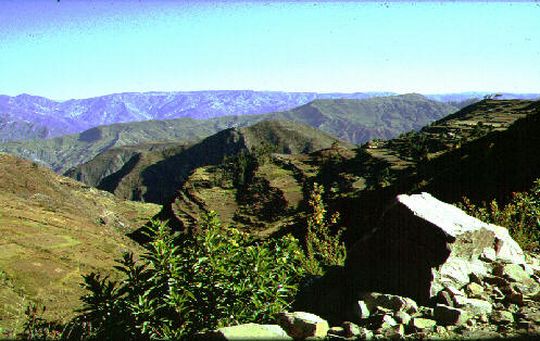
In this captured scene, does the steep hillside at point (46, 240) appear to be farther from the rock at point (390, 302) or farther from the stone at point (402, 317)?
the stone at point (402, 317)

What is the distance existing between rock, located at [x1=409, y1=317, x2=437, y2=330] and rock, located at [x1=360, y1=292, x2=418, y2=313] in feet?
1.26

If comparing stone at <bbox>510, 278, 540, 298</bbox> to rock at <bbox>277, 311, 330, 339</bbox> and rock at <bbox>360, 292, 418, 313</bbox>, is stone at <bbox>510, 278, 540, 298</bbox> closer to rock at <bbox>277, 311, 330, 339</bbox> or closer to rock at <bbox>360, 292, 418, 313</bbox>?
rock at <bbox>360, 292, 418, 313</bbox>

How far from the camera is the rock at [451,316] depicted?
5.21 metres

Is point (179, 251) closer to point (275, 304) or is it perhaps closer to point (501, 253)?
point (275, 304)

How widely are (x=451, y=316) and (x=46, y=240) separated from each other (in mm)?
71946

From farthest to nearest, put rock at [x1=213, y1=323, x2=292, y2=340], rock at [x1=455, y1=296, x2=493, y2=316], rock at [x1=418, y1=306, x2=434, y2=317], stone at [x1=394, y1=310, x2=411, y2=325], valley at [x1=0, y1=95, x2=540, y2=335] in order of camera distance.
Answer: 1. valley at [x1=0, y1=95, x2=540, y2=335]
2. rock at [x1=418, y1=306, x2=434, y2=317]
3. rock at [x1=455, y1=296, x2=493, y2=316]
4. stone at [x1=394, y1=310, x2=411, y2=325]
5. rock at [x1=213, y1=323, x2=292, y2=340]

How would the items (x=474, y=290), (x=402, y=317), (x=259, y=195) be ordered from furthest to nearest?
(x=259, y=195) < (x=474, y=290) < (x=402, y=317)

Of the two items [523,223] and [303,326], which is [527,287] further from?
[303,326]

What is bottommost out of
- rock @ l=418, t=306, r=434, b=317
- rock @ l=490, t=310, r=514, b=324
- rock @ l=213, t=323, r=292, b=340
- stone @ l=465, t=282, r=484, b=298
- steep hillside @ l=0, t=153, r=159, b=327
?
steep hillside @ l=0, t=153, r=159, b=327

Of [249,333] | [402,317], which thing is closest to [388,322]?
[402,317]

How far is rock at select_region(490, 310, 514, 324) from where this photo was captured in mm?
5235

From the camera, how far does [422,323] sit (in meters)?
5.20

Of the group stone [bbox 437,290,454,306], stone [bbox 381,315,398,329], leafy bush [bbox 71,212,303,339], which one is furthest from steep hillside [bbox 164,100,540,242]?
leafy bush [bbox 71,212,303,339]

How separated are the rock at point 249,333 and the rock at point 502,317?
A: 274 cm
